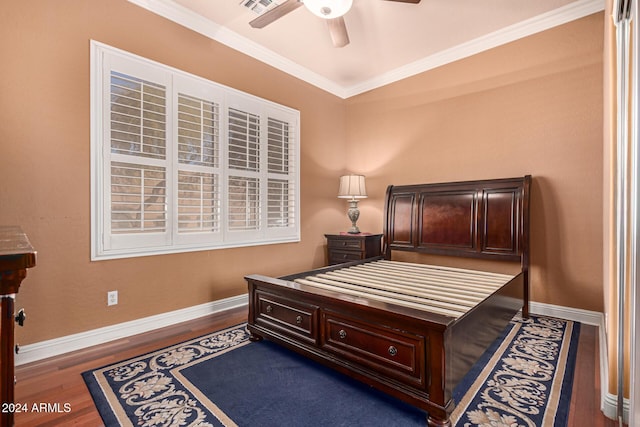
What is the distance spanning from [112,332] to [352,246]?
8.84ft

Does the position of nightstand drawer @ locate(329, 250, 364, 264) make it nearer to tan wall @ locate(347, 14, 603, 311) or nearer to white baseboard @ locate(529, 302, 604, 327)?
tan wall @ locate(347, 14, 603, 311)

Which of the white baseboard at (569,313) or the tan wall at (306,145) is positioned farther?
the white baseboard at (569,313)

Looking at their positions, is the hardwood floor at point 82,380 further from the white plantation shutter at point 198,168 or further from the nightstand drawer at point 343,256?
the nightstand drawer at point 343,256

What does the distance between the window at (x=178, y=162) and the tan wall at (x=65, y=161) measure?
4.2 inches

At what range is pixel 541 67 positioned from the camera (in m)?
3.17

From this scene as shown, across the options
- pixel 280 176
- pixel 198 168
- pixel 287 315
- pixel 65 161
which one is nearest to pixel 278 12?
pixel 198 168

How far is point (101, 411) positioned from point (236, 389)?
0.69 metres

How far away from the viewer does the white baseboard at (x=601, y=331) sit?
155 centimetres

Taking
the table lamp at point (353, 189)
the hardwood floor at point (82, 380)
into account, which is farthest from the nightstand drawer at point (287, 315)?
the table lamp at point (353, 189)

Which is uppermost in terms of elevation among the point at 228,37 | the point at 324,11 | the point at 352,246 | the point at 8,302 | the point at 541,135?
the point at 228,37

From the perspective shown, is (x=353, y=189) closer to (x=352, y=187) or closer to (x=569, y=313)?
(x=352, y=187)

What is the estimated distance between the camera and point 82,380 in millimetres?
1963

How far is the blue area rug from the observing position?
1.58m

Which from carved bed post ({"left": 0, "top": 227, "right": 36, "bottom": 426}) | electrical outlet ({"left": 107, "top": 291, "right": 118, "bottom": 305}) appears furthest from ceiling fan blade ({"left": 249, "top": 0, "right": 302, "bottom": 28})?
electrical outlet ({"left": 107, "top": 291, "right": 118, "bottom": 305})
